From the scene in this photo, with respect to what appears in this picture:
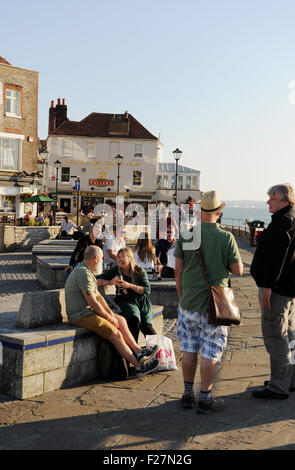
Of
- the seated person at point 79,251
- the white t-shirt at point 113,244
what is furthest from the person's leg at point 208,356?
the white t-shirt at point 113,244

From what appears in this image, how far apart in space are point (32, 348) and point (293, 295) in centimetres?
264

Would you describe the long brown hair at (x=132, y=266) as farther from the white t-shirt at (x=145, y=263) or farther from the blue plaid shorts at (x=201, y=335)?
the white t-shirt at (x=145, y=263)

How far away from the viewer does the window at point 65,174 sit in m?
51.2

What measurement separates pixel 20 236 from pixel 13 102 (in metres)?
14.0

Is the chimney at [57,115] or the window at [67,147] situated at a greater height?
the chimney at [57,115]

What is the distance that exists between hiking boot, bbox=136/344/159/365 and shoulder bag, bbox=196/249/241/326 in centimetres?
147

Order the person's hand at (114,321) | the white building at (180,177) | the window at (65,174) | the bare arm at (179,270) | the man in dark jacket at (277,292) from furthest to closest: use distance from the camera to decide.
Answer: the white building at (180,177), the window at (65,174), the person's hand at (114,321), the man in dark jacket at (277,292), the bare arm at (179,270)

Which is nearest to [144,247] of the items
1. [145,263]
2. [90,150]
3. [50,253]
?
[145,263]

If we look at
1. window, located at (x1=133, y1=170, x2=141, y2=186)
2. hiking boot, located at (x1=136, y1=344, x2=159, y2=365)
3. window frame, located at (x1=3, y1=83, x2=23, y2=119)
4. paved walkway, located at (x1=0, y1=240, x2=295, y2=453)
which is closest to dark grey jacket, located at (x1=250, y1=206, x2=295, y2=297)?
paved walkway, located at (x1=0, y1=240, x2=295, y2=453)

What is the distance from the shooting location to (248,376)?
5.82m

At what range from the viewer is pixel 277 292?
16.7 feet

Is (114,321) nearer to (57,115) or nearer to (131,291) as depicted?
(131,291)

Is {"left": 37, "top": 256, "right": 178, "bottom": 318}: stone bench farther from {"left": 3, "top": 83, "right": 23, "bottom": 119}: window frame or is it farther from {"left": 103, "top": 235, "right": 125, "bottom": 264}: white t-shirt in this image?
{"left": 3, "top": 83, "right": 23, "bottom": 119}: window frame
